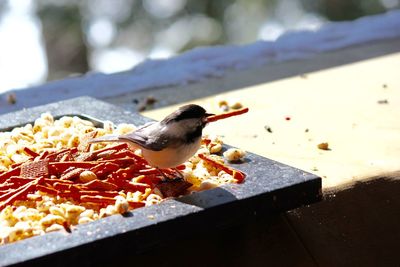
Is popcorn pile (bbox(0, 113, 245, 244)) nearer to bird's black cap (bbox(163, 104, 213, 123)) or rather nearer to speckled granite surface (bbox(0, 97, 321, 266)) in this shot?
speckled granite surface (bbox(0, 97, 321, 266))

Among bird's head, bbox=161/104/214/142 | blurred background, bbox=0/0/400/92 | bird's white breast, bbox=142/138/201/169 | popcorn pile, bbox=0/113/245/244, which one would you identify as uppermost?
bird's head, bbox=161/104/214/142

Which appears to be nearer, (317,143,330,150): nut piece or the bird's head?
the bird's head

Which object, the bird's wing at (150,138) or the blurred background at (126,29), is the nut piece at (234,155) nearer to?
the bird's wing at (150,138)

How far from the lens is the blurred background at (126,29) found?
8.43 metres

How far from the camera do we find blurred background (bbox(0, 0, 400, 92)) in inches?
332

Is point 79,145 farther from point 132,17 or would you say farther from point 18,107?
point 132,17

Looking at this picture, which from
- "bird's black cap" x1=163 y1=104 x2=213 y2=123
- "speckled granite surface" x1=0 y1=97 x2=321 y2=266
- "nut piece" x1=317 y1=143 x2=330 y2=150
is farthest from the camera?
"nut piece" x1=317 y1=143 x2=330 y2=150

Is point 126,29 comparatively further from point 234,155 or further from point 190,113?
point 190,113

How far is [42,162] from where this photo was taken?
2432 millimetres

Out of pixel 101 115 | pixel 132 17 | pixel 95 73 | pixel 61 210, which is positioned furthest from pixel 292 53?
pixel 132 17

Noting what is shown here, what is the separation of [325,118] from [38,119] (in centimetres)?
108

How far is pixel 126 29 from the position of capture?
28.7 feet

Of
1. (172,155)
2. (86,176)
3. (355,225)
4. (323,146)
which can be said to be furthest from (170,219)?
(323,146)

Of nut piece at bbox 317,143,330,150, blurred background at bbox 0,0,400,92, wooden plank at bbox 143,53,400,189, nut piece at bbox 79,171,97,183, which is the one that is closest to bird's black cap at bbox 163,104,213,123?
nut piece at bbox 79,171,97,183
